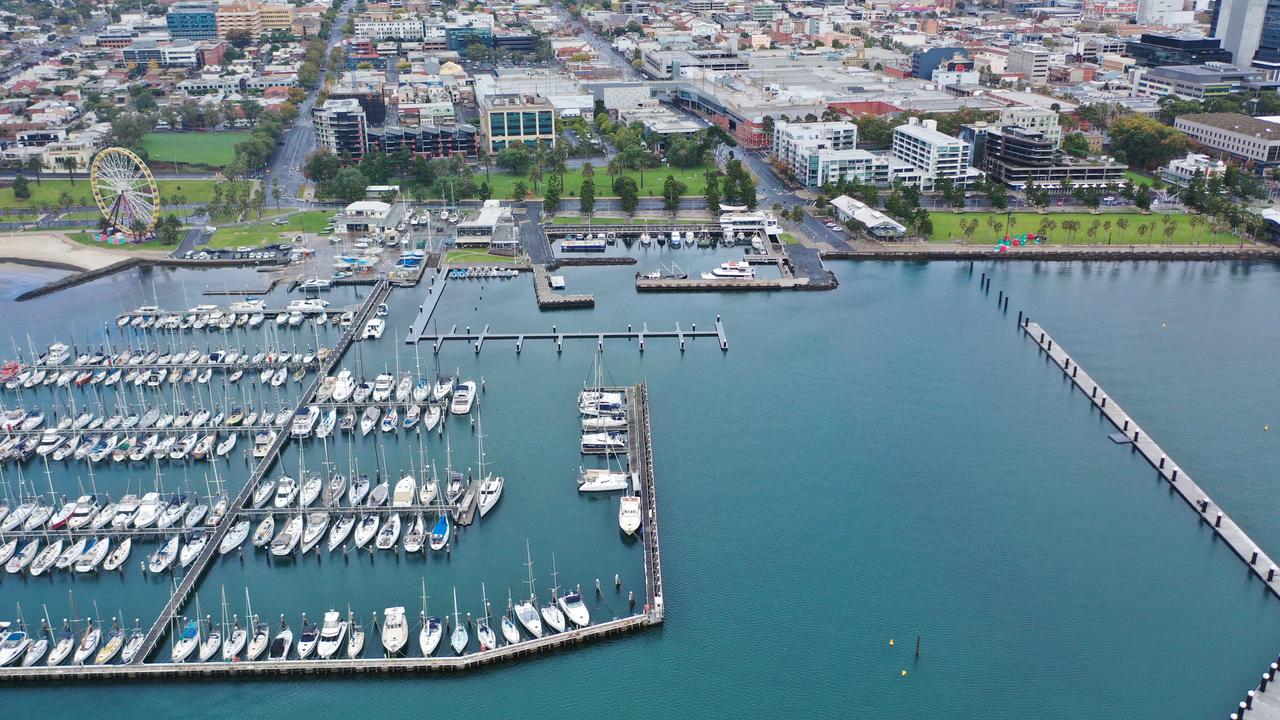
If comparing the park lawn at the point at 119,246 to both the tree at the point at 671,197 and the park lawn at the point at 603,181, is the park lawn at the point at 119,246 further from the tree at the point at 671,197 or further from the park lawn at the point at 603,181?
the tree at the point at 671,197

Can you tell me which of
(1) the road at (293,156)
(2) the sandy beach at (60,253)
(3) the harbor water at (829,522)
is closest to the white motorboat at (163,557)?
(3) the harbor water at (829,522)

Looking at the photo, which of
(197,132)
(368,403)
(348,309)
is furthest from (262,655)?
(197,132)

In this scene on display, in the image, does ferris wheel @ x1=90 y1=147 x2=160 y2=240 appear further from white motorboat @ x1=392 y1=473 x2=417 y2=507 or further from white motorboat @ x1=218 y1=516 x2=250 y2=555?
white motorboat @ x1=392 y1=473 x2=417 y2=507

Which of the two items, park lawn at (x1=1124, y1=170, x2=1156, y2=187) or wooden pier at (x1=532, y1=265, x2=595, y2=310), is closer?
wooden pier at (x1=532, y1=265, x2=595, y2=310)

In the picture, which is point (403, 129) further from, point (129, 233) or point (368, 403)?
point (368, 403)

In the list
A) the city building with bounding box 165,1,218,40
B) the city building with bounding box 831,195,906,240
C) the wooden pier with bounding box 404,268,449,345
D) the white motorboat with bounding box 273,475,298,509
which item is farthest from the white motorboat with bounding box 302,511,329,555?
the city building with bounding box 165,1,218,40

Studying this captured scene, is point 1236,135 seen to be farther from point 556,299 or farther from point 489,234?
point 489,234
